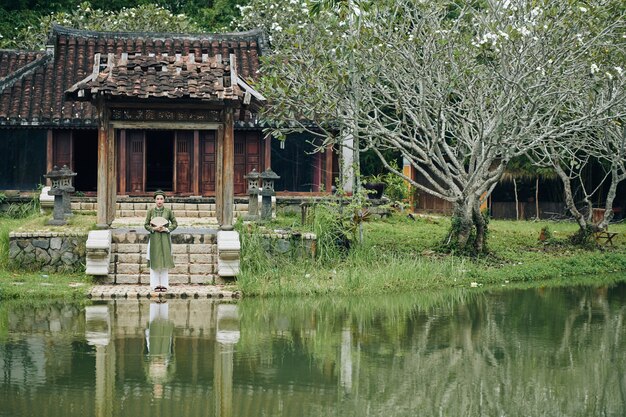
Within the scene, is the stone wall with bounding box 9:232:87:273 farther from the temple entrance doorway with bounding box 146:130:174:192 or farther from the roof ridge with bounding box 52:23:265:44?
the roof ridge with bounding box 52:23:265:44

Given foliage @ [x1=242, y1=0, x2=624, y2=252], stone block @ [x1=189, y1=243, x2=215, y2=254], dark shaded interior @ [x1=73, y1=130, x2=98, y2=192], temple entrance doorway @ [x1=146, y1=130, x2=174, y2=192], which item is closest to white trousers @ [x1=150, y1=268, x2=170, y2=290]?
stone block @ [x1=189, y1=243, x2=215, y2=254]

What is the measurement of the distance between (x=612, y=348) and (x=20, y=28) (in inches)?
1211

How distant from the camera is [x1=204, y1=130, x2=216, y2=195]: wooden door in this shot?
28.6m

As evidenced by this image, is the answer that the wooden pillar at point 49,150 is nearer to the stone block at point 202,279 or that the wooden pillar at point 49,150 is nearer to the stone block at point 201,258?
the stone block at point 201,258

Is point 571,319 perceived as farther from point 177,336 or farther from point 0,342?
point 0,342

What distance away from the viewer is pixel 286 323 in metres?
15.1

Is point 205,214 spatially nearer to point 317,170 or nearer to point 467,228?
point 317,170

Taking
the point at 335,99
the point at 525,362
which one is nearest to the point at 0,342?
the point at 525,362

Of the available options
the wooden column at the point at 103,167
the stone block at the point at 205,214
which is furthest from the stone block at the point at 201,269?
the stone block at the point at 205,214

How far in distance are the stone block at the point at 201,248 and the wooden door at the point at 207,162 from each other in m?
9.15

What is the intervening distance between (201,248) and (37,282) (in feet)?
10.3

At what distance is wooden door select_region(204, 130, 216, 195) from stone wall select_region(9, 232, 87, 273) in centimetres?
939

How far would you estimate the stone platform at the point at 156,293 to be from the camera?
17094 millimetres

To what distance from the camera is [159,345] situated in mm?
13055
